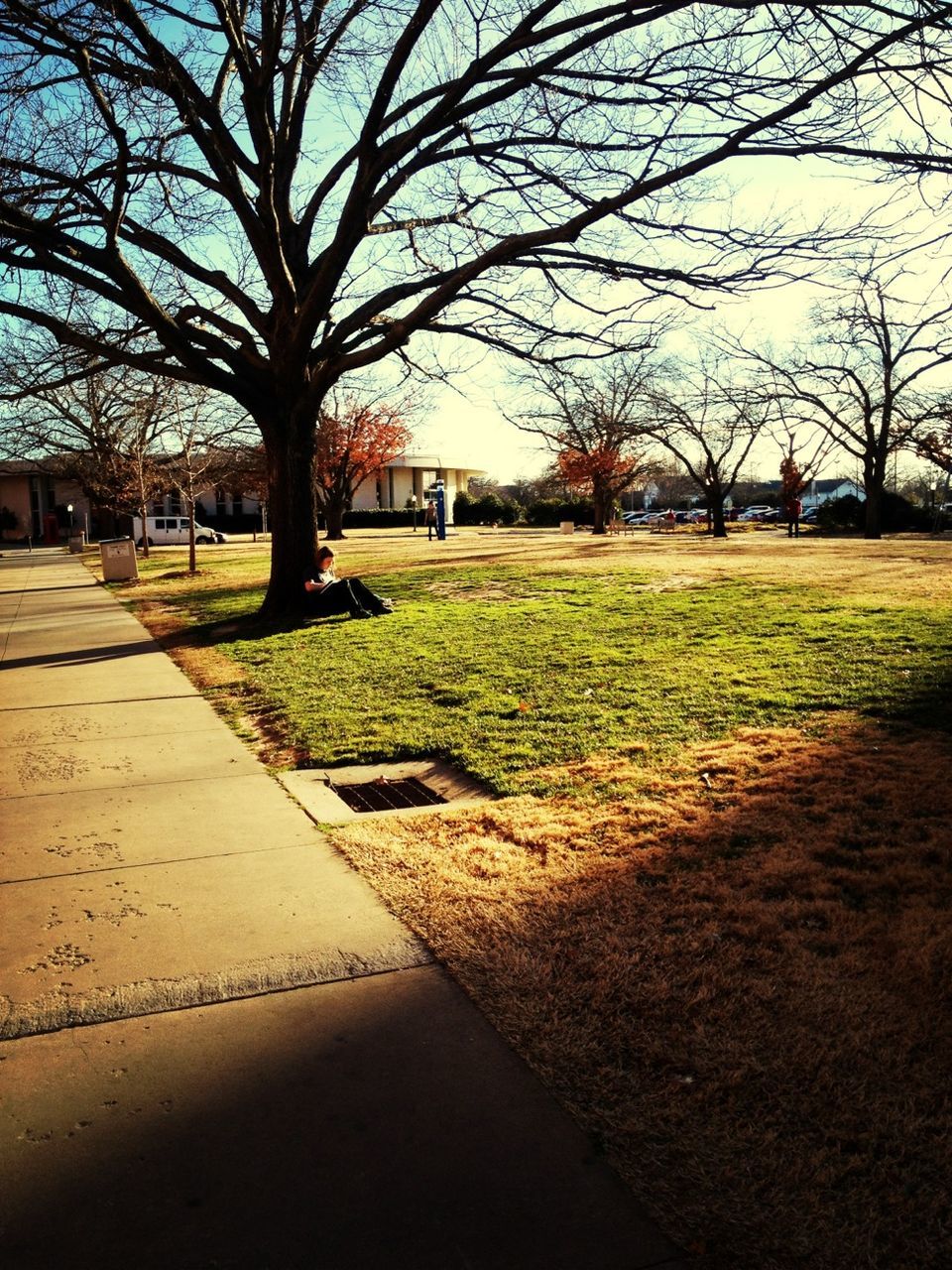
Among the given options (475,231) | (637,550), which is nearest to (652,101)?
(475,231)

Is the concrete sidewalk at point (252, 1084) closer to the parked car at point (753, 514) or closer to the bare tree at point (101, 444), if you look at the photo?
the bare tree at point (101, 444)

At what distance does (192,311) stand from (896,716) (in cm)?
1224

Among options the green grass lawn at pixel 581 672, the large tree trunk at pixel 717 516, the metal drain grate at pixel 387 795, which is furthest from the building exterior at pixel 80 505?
the metal drain grate at pixel 387 795

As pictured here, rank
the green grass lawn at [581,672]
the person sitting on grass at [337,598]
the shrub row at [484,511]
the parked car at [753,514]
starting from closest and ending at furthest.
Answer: the green grass lawn at [581,672] → the person sitting on grass at [337,598] → the shrub row at [484,511] → the parked car at [753,514]

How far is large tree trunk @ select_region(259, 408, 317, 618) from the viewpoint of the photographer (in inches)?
564

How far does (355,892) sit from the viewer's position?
423cm

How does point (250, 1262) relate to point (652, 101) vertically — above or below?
below

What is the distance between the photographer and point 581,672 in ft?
29.2

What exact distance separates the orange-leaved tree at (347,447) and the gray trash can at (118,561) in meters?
17.9

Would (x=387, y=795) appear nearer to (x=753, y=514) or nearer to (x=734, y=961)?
(x=734, y=961)

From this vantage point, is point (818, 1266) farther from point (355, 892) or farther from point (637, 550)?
point (637, 550)

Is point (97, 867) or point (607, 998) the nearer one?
point (607, 998)

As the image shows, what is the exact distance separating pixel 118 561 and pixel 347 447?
2157cm

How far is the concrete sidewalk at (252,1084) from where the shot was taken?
225cm
